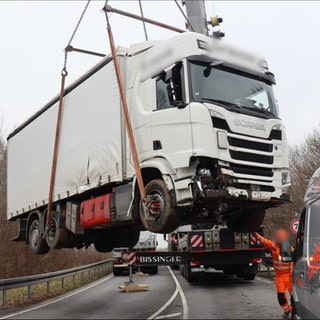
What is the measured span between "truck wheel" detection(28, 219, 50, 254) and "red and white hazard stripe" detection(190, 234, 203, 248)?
497 centimetres

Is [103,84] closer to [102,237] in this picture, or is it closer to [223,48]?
A: [223,48]

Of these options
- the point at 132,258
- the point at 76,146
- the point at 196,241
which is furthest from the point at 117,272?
the point at 76,146

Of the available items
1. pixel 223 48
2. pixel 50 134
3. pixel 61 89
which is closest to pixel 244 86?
pixel 223 48

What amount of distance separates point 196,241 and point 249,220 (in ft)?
20.4

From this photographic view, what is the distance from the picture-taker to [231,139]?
6.82 m

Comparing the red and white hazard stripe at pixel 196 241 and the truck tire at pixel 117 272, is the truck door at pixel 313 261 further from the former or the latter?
the truck tire at pixel 117 272

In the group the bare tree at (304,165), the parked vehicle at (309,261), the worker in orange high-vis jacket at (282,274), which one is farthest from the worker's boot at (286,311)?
the bare tree at (304,165)

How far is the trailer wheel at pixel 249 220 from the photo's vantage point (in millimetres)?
8188

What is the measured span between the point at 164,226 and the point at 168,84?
2200 mm

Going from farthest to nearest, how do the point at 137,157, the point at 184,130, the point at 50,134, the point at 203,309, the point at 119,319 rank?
1. the point at 50,134
2. the point at 203,309
3. the point at 119,319
4. the point at 137,157
5. the point at 184,130

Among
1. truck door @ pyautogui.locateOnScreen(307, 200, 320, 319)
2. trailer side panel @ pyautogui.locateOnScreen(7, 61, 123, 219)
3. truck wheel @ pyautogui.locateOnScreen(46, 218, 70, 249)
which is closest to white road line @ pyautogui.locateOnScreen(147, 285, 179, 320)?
truck wheel @ pyautogui.locateOnScreen(46, 218, 70, 249)

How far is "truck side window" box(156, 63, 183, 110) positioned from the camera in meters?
6.95

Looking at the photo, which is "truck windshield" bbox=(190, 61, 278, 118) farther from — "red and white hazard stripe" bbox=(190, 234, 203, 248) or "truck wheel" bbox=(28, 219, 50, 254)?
"red and white hazard stripe" bbox=(190, 234, 203, 248)

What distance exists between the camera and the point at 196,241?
1435cm
